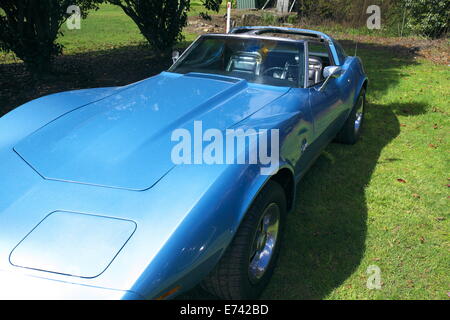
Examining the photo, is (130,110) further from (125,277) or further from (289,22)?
(289,22)

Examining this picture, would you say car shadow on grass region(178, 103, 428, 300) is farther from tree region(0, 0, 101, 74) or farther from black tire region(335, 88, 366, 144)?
tree region(0, 0, 101, 74)

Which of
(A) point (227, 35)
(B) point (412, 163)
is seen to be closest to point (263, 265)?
(A) point (227, 35)

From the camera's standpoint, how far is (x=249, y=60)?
11.7 feet

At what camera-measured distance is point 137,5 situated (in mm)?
8531

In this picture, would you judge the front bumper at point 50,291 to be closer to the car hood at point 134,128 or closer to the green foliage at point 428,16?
the car hood at point 134,128

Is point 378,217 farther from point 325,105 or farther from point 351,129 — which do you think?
point 351,129

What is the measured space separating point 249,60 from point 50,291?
8.86 feet

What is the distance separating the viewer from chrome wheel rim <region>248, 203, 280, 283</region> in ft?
7.60

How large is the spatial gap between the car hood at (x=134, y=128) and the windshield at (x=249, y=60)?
19 centimetres

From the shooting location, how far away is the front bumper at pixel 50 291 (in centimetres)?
146

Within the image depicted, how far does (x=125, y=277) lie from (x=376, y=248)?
218 centimetres

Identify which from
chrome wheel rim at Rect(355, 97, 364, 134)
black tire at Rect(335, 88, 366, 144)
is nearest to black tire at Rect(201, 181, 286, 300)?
black tire at Rect(335, 88, 366, 144)

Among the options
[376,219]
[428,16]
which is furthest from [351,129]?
[428,16]
